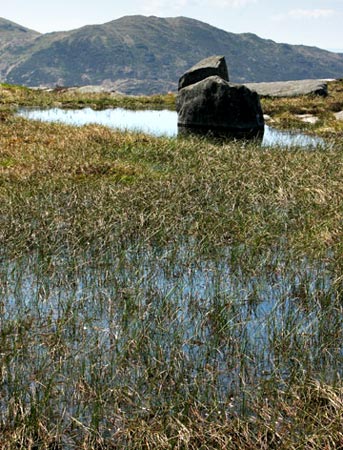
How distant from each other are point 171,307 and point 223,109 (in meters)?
20.7

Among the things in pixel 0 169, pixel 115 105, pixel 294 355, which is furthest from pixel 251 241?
pixel 115 105

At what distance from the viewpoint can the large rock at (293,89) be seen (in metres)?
45.3

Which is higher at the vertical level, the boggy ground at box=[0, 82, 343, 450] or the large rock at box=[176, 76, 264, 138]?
the large rock at box=[176, 76, 264, 138]

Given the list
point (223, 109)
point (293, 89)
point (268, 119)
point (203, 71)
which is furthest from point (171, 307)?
point (293, 89)

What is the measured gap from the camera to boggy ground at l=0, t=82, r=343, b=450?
5.50m

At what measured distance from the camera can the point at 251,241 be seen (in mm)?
10797

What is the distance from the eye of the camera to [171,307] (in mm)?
8047

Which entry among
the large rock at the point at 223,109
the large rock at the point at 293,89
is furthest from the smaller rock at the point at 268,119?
the large rock at the point at 293,89

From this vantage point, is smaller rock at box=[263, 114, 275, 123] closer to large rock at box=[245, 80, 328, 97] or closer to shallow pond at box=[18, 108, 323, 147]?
shallow pond at box=[18, 108, 323, 147]

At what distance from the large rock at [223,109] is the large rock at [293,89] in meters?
18.8

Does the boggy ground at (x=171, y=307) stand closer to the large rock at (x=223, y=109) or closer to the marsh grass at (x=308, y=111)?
the large rock at (x=223, y=109)

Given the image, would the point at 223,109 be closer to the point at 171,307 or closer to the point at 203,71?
the point at 203,71

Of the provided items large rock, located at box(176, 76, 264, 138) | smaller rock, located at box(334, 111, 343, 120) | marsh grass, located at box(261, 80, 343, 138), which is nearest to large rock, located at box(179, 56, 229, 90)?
marsh grass, located at box(261, 80, 343, 138)

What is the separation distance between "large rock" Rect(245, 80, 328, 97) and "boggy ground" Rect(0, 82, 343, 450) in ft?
102
